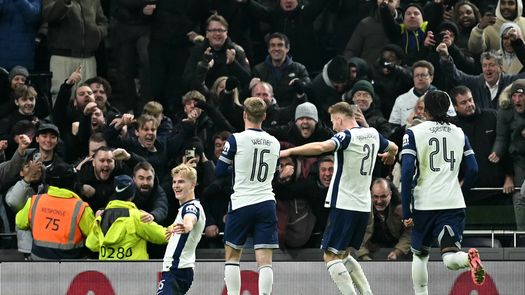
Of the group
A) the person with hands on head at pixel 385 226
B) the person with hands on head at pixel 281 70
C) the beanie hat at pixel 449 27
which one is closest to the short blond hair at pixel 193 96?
the person with hands on head at pixel 281 70

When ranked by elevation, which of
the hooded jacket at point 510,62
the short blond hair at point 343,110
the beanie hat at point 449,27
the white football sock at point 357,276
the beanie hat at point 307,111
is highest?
the beanie hat at point 449,27

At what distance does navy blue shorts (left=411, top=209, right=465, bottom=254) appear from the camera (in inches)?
631

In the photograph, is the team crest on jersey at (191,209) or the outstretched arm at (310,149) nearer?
the team crest on jersey at (191,209)

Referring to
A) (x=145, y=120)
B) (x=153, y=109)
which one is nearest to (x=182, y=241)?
(x=145, y=120)

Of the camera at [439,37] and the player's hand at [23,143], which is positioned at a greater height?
the camera at [439,37]

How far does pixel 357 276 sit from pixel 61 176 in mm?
4533

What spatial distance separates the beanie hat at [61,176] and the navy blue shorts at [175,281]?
3.92 m

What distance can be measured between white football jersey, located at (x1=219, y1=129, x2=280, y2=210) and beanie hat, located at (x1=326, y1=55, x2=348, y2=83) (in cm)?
460

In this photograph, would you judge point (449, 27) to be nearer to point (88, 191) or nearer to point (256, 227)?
point (88, 191)

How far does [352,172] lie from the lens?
16.2 metres

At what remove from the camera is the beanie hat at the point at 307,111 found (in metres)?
19.3

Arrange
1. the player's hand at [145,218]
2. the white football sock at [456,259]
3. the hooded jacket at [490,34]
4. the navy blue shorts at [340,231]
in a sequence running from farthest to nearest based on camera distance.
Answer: the hooded jacket at [490,34] < the player's hand at [145,218] < the navy blue shorts at [340,231] < the white football sock at [456,259]

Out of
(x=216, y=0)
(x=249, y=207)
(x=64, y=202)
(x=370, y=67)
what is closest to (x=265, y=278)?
(x=249, y=207)

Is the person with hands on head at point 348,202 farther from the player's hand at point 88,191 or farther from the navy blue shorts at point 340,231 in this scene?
the player's hand at point 88,191
